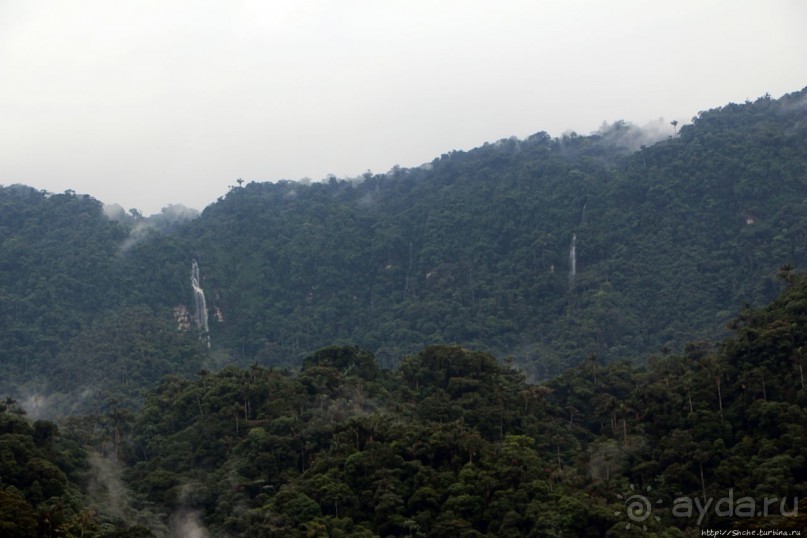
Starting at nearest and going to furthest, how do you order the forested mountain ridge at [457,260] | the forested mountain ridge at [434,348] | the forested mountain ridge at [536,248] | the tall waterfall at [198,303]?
the forested mountain ridge at [434,348] < the forested mountain ridge at [457,260] < the forested mountain ridge at [536,248] < the tall waterfall at [198,303]

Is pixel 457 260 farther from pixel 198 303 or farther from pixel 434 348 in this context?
pixel 434 348

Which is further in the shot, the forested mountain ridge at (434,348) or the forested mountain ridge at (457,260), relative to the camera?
the forested mountain ridge at (457,260)

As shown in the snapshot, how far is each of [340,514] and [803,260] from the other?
54.0 meters

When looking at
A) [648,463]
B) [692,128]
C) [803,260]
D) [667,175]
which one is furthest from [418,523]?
[692,128]

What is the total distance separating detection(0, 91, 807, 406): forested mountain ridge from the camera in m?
94.4

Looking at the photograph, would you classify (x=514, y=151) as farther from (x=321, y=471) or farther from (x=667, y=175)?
(x=321, y=471)

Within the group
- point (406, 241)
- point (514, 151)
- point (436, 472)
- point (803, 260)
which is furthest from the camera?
point (514, 151)

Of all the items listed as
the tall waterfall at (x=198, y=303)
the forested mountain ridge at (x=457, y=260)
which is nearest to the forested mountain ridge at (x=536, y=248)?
the forested mountain ridge at (x=457, y=260)

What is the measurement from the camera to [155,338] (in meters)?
97.8

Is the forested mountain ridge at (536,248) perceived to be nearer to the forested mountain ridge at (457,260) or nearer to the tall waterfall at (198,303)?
the forested mountain ridge at (457,260)

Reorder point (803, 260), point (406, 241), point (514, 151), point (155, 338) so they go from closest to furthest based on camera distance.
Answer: point (803, 260), point (155, 338), point (406, 241), point (514, 151)

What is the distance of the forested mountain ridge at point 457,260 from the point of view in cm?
9444

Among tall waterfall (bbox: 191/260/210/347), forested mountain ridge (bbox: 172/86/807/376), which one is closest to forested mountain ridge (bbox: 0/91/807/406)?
forested mountain ridge (bbox: 172/86/807/376)

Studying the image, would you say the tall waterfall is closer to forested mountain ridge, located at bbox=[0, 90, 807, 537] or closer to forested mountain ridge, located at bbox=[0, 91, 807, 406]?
forested mountain ridge, located at bbox=[0, 91, 807, 406]
